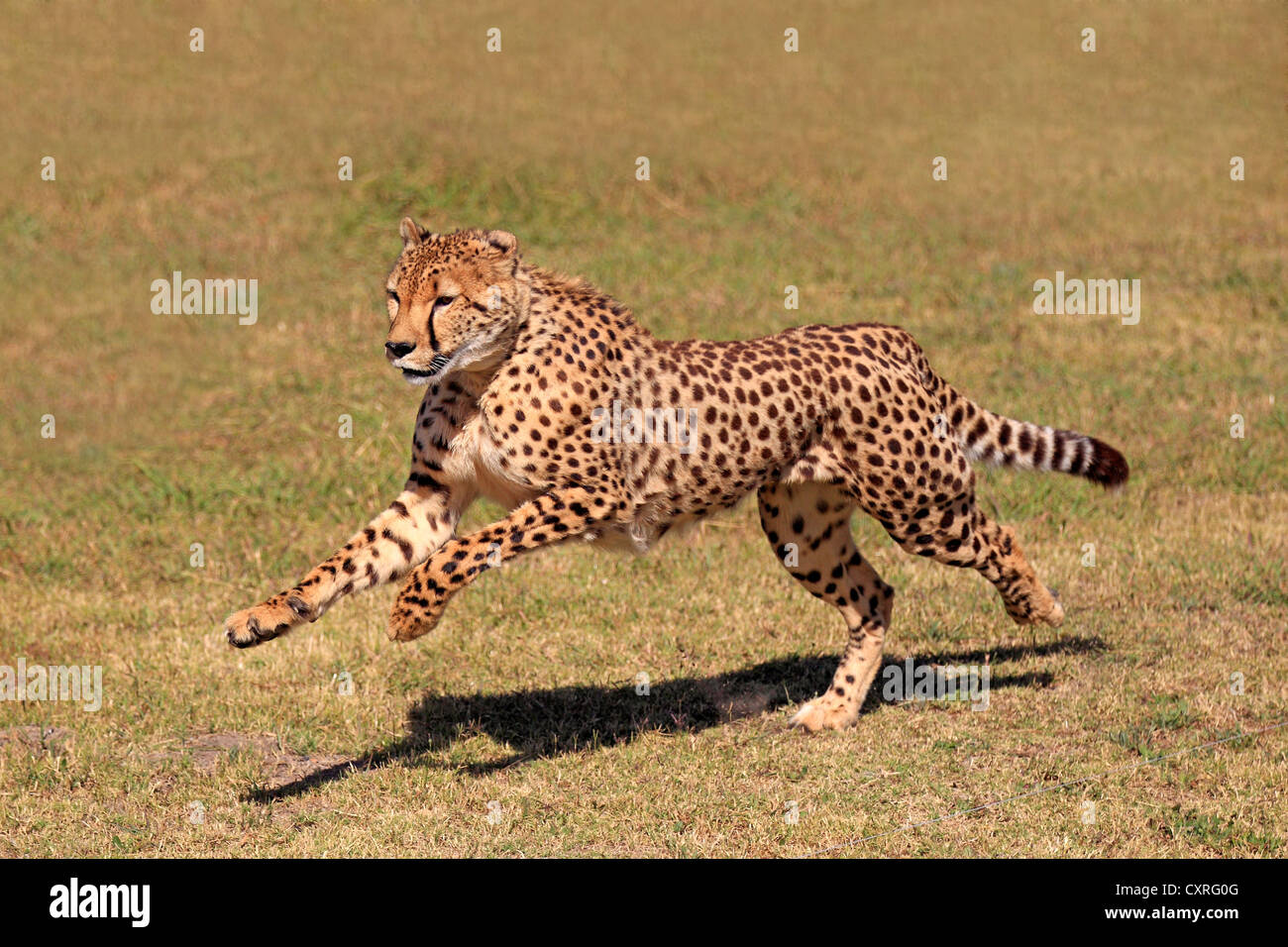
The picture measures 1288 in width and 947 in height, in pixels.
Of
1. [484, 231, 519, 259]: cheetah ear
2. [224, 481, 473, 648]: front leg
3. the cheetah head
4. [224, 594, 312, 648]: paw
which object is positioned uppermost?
[484, 231, 519, 259]: cheetah ear

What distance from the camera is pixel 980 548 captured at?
24.7 ft

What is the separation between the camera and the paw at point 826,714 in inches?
293

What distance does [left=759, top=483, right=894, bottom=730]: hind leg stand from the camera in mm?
7559

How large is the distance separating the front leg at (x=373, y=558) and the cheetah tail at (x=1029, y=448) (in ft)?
8.20

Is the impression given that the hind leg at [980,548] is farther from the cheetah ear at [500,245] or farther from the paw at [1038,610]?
the cheetah ear at [500,245]

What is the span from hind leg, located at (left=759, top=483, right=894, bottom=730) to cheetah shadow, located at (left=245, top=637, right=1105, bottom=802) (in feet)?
0.91

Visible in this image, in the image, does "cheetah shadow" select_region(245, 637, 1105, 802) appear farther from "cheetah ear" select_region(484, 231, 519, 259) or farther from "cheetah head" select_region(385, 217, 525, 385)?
"cheetah ear" select_region(484, 231, 519, 259)

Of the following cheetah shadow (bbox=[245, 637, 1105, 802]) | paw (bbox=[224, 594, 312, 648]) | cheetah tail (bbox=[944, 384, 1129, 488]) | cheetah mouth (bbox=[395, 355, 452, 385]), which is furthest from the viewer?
cheetah tail (bbox=[944, 384, 1129, 488])

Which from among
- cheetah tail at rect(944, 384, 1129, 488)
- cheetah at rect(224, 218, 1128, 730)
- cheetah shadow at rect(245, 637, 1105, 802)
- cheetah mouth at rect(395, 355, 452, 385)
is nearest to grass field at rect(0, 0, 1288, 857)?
cheetah shadow at rect(245, 637, 1105, 802)

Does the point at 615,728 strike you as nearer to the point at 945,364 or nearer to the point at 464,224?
the point at 945,364

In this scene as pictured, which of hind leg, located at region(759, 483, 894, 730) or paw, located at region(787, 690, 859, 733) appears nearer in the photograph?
paw, located at region(787, 690, 859, 733)

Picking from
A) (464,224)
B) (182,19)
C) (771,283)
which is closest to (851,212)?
(771,283)

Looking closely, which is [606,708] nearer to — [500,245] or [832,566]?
[832,566]

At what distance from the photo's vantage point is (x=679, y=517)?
283 inches
